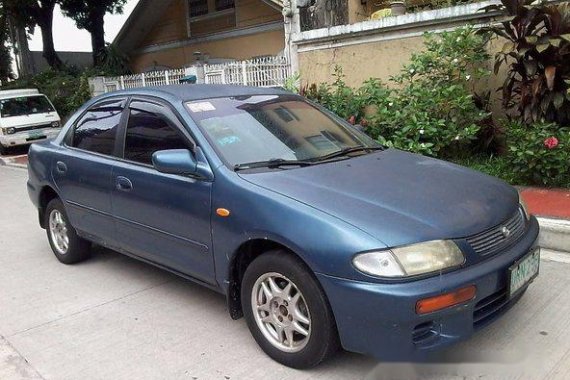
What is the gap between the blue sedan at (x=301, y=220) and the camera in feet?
8.27

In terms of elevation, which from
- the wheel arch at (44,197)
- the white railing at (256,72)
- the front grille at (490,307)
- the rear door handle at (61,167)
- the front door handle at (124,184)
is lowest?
the front grille at (490,307)

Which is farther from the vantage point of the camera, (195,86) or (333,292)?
(195,86)

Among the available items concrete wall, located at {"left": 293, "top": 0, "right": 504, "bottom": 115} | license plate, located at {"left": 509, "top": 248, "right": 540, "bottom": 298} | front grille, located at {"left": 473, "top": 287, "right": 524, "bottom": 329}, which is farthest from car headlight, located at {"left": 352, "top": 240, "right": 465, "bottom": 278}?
concrete wall, located at {"left": 293, "top": 0, "right": 504, "bottom": 115}

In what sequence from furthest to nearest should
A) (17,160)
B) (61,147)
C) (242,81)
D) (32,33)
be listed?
(32,33), (17,160), (242,81), (61,147)

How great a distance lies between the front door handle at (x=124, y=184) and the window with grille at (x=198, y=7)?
13.4 meters

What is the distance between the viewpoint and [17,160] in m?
13.2

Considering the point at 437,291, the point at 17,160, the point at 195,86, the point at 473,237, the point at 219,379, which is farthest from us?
the point at 17,160

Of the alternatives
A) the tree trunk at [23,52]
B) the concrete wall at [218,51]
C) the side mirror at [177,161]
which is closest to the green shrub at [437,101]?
the side mirror at [177,161]

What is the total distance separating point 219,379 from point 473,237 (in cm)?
158

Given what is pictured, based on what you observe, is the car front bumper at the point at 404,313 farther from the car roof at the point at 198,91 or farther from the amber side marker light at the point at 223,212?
the car roof at the point at 198,91

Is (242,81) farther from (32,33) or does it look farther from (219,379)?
(32,33)

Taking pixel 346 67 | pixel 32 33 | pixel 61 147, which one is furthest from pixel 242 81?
pixel 32 33

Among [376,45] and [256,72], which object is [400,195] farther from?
[256,72]

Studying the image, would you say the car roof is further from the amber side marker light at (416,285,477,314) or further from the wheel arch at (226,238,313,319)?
the amber side marker light at (416,285,477,314)
